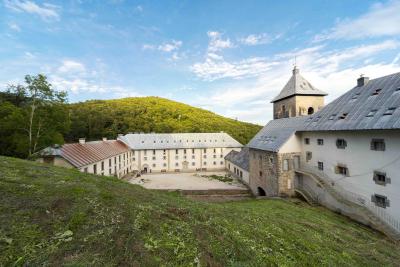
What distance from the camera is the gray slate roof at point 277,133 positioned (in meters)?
24.1

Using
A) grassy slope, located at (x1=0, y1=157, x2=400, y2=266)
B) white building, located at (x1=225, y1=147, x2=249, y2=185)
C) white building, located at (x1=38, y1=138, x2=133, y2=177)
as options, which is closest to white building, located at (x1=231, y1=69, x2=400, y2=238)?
Result: white building, located at (x1=225, y1=147, x2=249, y2=185)

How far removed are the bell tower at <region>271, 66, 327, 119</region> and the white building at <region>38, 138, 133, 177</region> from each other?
29.1 m

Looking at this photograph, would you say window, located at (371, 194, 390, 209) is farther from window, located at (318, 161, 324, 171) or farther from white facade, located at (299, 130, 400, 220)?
window, located at (318, 161, 324, 171)

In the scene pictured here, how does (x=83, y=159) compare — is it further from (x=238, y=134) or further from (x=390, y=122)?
(x=238, y=134)

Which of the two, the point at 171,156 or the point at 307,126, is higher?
the point at 307,126

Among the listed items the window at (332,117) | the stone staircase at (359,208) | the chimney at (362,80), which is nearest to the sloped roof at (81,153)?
the stone staircase at (359,208)

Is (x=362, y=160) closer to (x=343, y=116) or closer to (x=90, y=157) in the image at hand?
(x=343, y=116)

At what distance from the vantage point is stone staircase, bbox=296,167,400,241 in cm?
1418

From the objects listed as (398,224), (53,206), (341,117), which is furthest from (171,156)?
(53,206)

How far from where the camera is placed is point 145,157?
5088 cm

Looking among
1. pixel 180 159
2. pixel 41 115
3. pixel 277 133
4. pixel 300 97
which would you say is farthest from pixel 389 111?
pixel 180 159

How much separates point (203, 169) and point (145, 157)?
15.0 metres

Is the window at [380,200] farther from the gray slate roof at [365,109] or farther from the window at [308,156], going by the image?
the window at [308,156]

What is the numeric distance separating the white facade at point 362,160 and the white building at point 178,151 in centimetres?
3272
